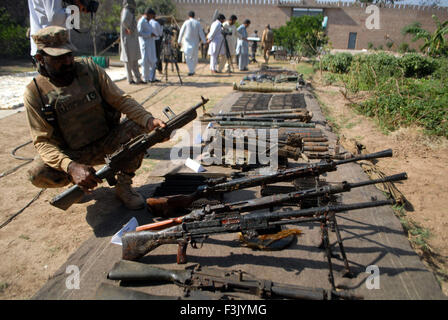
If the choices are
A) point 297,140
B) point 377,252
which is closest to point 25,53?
point 297,140

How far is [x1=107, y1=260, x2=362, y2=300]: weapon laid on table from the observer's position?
2.11 m

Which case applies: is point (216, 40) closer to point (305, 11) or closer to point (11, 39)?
point (11, 39)

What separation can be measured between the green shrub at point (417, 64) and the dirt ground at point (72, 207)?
865 cm

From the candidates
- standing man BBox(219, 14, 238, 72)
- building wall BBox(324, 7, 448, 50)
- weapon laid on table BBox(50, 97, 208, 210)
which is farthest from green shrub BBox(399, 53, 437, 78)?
building wall BBox(324, 7, 448, 50)

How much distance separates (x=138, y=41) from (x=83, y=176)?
9.28 meters

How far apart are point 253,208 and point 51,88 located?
2667mm

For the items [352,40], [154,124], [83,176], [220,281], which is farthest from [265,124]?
[352,40]

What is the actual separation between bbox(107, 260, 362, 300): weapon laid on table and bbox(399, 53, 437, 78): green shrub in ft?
49.2

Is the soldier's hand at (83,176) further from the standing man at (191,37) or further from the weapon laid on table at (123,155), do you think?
the standing man at (191,37)

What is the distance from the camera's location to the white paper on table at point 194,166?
4.51 m

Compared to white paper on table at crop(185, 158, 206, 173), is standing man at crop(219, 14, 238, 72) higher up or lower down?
higher up

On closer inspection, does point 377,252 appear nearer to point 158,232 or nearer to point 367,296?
point 367,296

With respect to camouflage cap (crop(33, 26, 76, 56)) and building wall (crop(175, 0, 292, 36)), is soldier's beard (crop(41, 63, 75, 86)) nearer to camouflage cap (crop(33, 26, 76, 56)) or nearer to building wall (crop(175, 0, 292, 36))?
camouflage cap (crop(33, 26, 76, 56))

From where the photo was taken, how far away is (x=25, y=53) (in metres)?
17.1
